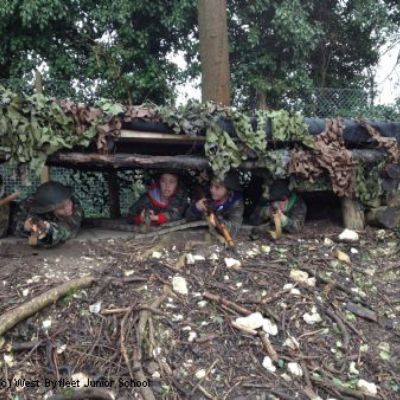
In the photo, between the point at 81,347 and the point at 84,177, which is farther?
the point at 84,177

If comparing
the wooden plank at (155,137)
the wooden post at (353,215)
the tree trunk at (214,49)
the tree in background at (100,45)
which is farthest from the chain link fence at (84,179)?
the wooden post at (353,215)

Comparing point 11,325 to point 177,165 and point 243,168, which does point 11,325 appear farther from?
point 243,168

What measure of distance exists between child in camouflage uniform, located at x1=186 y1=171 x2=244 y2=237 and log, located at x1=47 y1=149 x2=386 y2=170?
35cm

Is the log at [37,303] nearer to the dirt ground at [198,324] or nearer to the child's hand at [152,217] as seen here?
the dirt ground at [198,324]

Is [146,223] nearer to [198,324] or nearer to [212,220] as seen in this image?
[212,220]

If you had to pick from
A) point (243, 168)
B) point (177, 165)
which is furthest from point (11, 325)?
point (243, 168)

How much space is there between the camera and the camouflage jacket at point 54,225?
15.1 ft

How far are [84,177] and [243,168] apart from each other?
2933 mm

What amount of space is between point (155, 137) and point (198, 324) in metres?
1.98

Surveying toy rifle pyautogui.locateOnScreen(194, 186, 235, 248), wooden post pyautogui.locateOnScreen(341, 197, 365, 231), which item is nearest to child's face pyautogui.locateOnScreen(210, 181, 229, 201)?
toy rifle pyautogui.locateOnScreen(194, 186, 235, 248)

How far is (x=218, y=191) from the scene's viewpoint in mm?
5434

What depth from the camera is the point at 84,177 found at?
274 inches

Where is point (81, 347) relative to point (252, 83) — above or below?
below

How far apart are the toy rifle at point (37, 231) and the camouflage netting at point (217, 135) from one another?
0.62 meters
